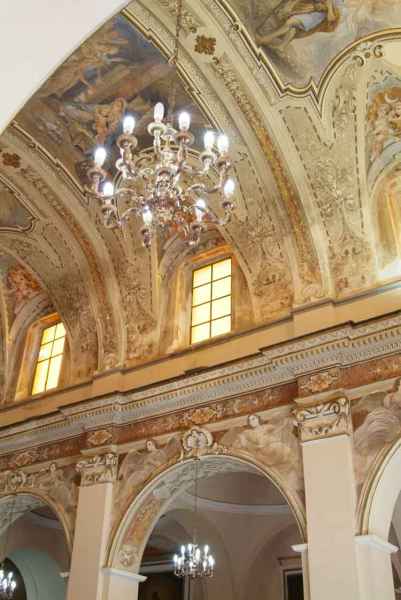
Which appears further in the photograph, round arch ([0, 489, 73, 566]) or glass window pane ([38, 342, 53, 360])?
glass window pane ([38, 342, 53, 360])

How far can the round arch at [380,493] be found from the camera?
25.4 ft

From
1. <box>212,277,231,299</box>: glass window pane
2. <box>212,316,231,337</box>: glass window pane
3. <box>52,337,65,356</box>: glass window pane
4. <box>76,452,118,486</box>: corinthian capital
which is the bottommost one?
<box>76,452,118,486</box>: corinthian capital

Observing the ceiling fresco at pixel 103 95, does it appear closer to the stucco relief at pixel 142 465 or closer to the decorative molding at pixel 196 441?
the decorative molding at pixel 196 441

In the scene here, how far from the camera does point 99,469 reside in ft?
34.3

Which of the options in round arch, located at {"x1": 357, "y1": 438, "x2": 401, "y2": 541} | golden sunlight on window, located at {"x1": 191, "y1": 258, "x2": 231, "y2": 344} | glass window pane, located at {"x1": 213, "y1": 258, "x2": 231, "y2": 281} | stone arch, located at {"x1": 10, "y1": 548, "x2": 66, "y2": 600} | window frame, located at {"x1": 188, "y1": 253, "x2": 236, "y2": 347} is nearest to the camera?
round arch, located at {"x1": 357, "y1": 438, "x2": 401, "y2": 541}

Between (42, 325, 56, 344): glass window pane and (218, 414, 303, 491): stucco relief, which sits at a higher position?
(42, 325, 56, 344): glass window pane

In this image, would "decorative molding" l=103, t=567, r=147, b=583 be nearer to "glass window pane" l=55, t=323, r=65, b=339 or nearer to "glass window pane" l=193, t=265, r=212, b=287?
"glass window pane" l=193, t=265, r=212, b=287

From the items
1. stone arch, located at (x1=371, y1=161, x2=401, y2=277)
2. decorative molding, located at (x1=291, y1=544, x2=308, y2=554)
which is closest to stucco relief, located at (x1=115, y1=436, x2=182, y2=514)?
decorative molding, located at (x1=291, y1=544, x2=308, y2=554)

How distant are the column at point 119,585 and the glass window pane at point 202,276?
4845mm

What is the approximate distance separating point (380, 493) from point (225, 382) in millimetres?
2782

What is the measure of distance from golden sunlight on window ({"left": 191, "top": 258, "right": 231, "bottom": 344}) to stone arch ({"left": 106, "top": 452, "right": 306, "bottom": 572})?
6.94 ft

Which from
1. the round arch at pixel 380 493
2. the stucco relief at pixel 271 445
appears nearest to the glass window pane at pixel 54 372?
the stucco relief at pixel 271 445

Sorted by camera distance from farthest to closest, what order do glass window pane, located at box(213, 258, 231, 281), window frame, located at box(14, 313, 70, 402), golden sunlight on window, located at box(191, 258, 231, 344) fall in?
window frame, located at box(14, 313, 70, 402) → glass window pane, located at box(213, 258, 231, 281) → golden sunlight on window, located at box(191, 258, 231, 344)

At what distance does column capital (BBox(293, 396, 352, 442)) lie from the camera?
834cm
